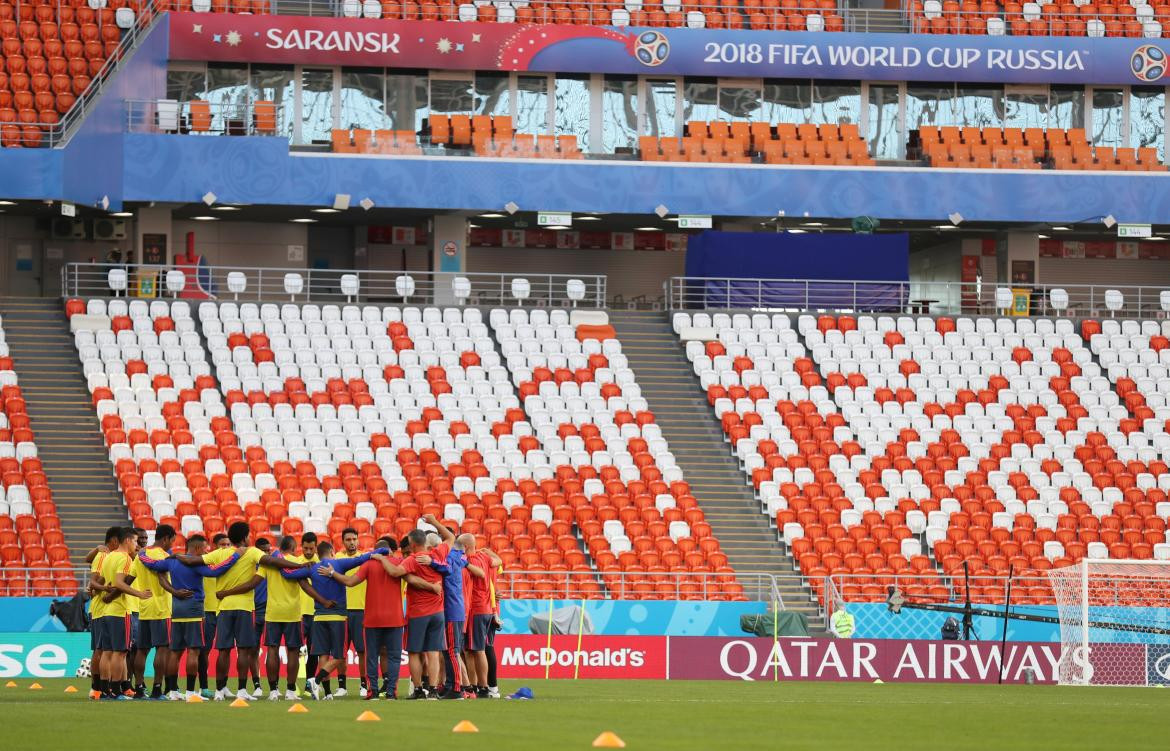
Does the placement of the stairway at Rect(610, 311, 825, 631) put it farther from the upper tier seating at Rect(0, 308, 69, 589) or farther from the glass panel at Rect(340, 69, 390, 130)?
the upper tier seating at Rect(0, 308, 69, 589)

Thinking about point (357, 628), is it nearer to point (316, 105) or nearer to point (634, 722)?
point (634, 722)

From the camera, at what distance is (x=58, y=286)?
134 feet

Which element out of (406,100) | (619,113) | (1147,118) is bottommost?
(619,113)

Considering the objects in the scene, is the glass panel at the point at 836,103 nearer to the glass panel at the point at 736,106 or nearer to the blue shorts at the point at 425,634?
the glass panel at the point at 736,106

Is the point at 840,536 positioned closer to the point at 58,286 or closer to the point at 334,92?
the point at 334,92

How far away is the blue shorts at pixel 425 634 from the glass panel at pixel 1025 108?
28948 mm

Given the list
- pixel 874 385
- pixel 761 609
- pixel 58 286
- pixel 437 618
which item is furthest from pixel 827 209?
pixel 437 618

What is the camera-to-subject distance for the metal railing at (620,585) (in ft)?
96.2

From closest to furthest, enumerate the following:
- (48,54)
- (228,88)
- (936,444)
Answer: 1. (936,444)
2. (48,54)
3. (228,88)

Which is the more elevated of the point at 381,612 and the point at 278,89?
the point at 278,89

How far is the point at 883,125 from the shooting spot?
42.6 metres

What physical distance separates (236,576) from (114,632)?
1.27m

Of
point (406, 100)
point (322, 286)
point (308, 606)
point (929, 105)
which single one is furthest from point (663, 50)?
point (308, 606)

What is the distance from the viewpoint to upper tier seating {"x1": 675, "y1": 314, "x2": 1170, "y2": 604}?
31.6 metres
